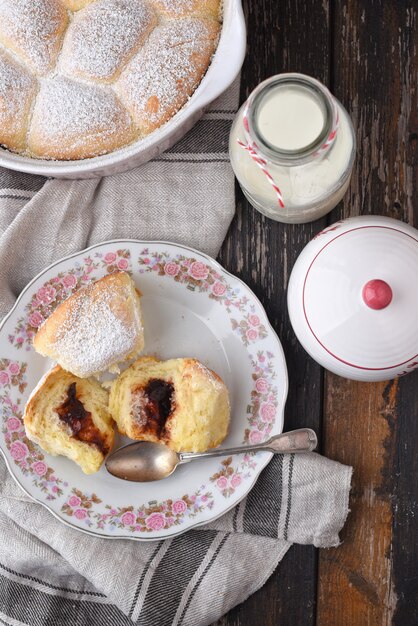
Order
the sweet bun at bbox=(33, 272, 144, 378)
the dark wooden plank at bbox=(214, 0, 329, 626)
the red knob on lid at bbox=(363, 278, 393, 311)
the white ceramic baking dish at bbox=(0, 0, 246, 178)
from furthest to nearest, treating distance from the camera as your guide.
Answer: the dark wooden plank at bbox=(214, 0, 329, 626) → the sweet bun at bbox=(33, 272, 144, 378) → the white ceramic baking dish at bbox=(0, 0, 246, 178) → the red knob on lid at bbox=(363, 278, 393, 311)

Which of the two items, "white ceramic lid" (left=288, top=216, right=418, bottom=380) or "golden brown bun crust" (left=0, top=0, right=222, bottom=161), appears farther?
"golden brown bun crust" (left=0, top=0, right=222, bottom=161)

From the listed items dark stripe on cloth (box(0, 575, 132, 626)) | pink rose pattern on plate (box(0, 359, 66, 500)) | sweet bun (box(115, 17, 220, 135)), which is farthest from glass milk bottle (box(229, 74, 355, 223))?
dark stripe on cloth (box(0, 575, 132, 626))

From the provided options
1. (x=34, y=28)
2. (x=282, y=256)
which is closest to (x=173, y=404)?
(x=282, y=256)

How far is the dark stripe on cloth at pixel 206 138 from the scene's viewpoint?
1.53m

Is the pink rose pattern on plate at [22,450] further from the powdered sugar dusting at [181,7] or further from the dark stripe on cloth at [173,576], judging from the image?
the powdered sugar dusting at [181,7]

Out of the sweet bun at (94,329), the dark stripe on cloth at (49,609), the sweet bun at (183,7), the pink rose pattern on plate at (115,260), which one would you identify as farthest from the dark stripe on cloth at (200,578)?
the sweet bun at (183,7)

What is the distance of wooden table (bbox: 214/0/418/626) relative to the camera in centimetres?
152

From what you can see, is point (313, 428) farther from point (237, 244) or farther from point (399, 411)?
point (237, 244)

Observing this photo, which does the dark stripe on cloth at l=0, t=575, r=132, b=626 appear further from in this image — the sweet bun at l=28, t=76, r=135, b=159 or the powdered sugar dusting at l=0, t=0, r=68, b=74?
the powdered sugar dusting at l=0, t=0, r=68, b=74

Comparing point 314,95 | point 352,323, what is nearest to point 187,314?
point 352,323

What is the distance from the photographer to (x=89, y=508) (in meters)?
1.49

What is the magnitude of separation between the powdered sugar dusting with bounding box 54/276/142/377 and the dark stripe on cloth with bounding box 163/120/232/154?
0.34 metres

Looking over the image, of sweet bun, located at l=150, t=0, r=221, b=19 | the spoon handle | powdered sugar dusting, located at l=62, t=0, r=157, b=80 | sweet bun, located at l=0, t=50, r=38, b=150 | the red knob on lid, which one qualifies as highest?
sweet bun, located at l=150, t=0, r=221, b=19

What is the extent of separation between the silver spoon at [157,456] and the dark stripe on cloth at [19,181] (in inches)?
23.1
